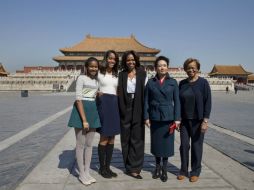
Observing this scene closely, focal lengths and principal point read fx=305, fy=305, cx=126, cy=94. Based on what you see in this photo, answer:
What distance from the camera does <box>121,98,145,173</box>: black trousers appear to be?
4473 millimetres

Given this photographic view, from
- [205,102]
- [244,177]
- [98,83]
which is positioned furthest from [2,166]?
[244,177]

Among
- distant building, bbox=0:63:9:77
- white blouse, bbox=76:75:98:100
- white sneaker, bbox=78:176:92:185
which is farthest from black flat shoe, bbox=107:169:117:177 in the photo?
distant building, bbox=0:63:9:77

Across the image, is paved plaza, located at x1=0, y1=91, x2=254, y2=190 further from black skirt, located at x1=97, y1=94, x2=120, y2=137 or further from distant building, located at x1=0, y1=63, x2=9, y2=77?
distant building, located at x1=0, y1=63, x2=9, y2=77

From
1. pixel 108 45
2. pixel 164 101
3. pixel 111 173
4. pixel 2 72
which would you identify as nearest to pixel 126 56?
pixel 164 101

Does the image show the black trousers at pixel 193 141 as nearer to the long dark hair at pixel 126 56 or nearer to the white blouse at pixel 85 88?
the long dark hair at pixel 126 56

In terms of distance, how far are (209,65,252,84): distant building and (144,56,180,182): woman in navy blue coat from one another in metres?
66.4

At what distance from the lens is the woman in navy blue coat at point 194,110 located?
4.32 metres

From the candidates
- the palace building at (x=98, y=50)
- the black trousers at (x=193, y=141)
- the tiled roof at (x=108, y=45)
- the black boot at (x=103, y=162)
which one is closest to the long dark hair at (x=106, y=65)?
the black boot at (x=103, y=162)

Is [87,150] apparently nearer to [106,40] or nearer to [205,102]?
[205,102]

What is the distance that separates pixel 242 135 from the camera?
7953 millimetres

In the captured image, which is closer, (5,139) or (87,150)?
(87,150)

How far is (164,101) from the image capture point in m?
4.29

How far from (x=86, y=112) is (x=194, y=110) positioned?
153 centimetres

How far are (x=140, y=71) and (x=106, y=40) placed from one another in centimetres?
6151
